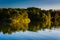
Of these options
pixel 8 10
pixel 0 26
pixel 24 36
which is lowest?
pixel 24 36

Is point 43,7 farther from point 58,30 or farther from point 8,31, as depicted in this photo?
point 8,31

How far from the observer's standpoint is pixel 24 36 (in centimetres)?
179

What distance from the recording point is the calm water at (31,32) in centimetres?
174

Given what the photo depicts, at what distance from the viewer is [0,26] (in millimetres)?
1734

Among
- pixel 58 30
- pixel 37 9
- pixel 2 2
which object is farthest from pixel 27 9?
pixel 58 30

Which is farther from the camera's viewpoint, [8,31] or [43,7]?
[43,7]

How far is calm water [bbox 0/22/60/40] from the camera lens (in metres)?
1.74

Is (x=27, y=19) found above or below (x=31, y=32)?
above

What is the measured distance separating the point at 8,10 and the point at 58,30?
566 millimetres

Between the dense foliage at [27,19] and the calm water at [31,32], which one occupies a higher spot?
the dense foliage at [27,19]

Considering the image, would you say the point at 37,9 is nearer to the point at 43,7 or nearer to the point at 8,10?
the point at 43,7

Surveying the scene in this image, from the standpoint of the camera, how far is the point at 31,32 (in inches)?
70.7

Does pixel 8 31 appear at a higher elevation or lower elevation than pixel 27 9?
lower

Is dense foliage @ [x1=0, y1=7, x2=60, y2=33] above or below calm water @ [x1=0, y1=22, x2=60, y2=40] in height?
above
